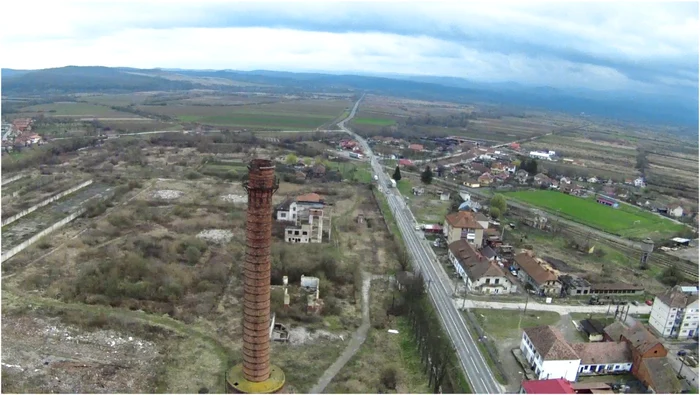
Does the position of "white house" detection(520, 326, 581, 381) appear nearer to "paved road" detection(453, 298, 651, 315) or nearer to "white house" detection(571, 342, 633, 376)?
"white house" detection(571, 342, 633, 376)

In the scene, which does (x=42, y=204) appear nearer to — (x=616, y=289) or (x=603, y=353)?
(x=603, y=353)

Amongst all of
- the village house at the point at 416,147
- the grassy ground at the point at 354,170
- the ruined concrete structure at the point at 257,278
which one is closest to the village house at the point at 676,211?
the grassy ground at the point at 354,170

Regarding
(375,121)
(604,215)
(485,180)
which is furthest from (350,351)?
(375,121)

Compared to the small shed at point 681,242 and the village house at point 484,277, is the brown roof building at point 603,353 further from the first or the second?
the small shed at point 681,242

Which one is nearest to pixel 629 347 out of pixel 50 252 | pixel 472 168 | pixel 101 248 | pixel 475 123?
pixel 101 248

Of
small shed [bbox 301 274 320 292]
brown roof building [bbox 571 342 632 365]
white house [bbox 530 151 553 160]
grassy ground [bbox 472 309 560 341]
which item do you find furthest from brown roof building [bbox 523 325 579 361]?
white house [bbox 530 151 553 160]

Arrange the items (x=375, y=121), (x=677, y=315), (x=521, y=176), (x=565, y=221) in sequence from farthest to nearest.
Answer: (x=375, y=121), (x=521, y=176), (x=565, y=221), (x=677, y=315)

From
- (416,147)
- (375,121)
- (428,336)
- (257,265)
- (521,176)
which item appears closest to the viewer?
(257,265)
